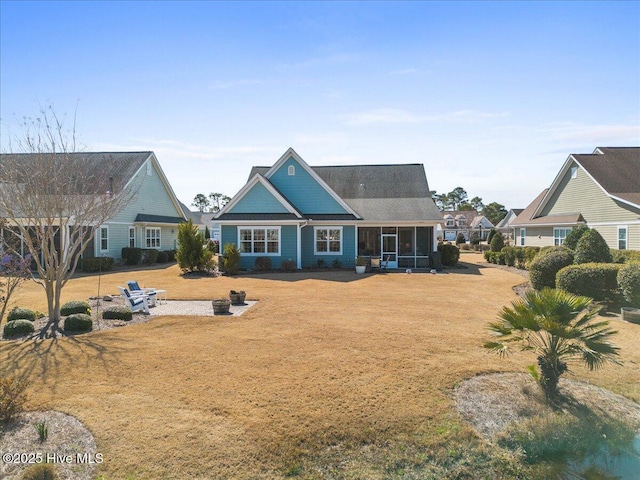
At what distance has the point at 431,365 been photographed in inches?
303

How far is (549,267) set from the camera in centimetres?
1560

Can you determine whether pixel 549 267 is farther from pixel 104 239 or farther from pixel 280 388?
pixel 104 239

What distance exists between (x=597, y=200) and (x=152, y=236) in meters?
32.6

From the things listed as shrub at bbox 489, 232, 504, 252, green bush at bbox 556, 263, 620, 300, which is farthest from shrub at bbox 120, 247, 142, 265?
shrub at bbox 489, 232, 504, 252

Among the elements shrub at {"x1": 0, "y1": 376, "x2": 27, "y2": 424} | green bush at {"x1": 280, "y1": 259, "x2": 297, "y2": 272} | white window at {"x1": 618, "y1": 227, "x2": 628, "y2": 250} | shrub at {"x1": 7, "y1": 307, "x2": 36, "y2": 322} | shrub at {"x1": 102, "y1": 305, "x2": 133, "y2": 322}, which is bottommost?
shrub at {"x1": 0, "y1": 376, "x2": 27, "y2": 424}

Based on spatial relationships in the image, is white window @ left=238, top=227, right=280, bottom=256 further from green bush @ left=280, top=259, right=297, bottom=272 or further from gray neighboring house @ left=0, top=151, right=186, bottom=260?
gray neighboring house @ left=0, top=151, right=186, bottom=260

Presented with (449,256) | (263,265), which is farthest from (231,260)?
(449,256)

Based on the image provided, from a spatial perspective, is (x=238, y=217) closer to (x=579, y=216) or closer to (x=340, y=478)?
(x=340, y=478)

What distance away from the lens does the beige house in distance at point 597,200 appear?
23.0m

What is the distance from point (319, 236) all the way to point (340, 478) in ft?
68.4

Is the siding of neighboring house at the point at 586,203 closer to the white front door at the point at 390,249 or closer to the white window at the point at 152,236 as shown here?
the white front door at the point at 390,249

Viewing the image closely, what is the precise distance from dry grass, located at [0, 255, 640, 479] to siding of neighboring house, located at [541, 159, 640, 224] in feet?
49.9

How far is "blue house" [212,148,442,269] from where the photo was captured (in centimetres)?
2416

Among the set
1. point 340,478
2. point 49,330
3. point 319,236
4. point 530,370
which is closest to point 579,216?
point 319,236
